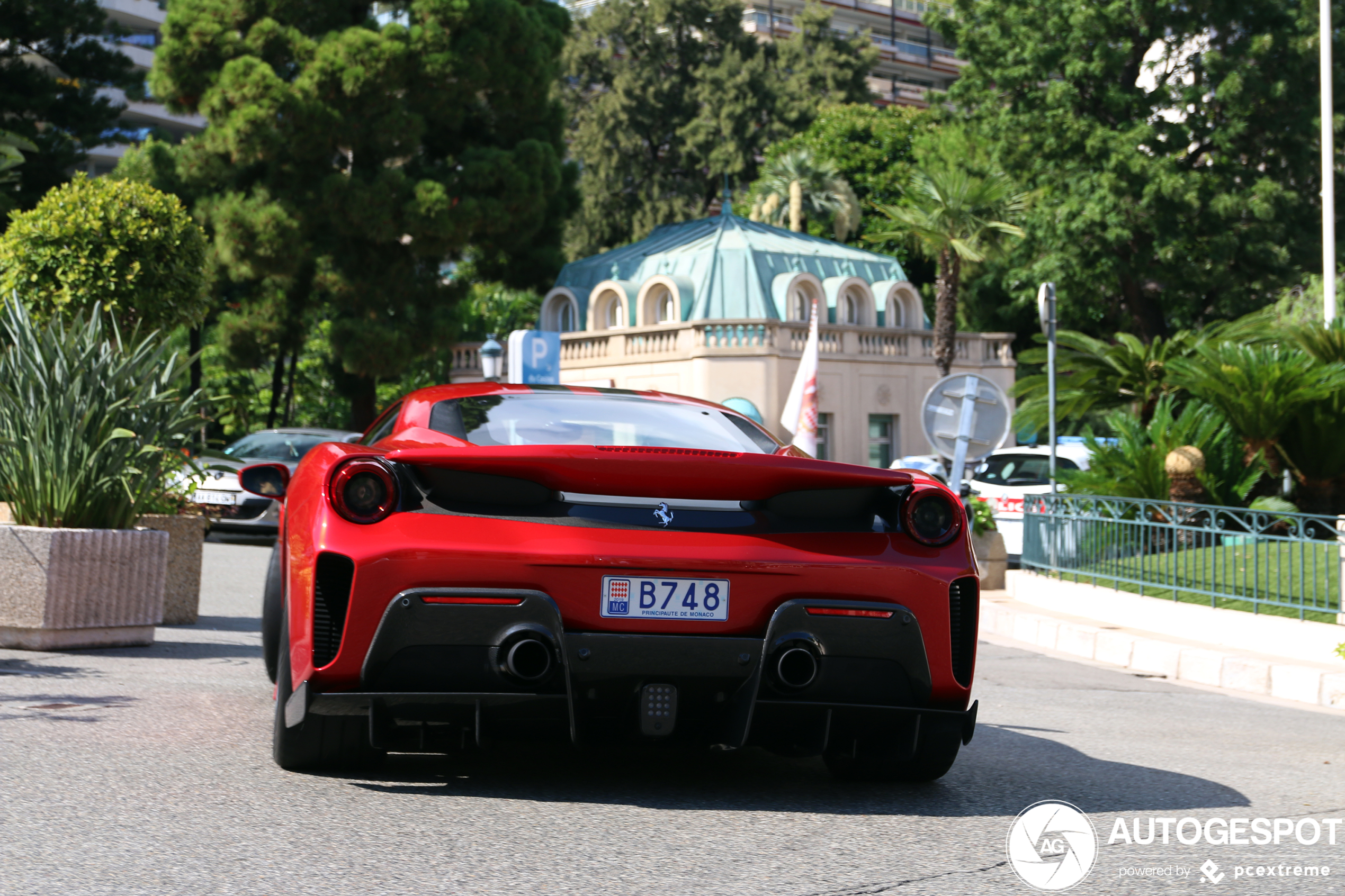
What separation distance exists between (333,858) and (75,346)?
15.5 ft

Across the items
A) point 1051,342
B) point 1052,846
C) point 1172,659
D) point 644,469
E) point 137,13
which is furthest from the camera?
point 137,13

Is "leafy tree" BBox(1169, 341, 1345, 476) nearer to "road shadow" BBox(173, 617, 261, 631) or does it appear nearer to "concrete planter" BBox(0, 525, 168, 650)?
"road shadow" BBox(173, 617, 261, 631)

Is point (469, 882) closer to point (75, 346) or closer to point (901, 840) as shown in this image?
point (901, 840)

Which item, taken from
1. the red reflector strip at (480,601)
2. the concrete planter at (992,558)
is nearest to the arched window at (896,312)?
the concrete planter at (992,558)

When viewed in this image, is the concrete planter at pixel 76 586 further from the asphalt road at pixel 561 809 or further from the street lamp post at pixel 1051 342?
the street lamp post at pixel 1051 342

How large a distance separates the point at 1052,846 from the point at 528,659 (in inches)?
59.3

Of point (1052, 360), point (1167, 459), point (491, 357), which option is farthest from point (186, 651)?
point (491, 357)

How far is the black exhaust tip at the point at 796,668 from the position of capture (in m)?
4.14

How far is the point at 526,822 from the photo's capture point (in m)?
4.05

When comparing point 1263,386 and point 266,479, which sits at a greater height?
point 1263,386

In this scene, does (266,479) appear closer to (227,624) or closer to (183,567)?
(183,567)

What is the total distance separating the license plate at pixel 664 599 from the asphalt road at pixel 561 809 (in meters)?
0.59

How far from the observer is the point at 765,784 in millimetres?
4844

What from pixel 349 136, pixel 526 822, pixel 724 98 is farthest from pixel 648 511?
pixel 724 98
